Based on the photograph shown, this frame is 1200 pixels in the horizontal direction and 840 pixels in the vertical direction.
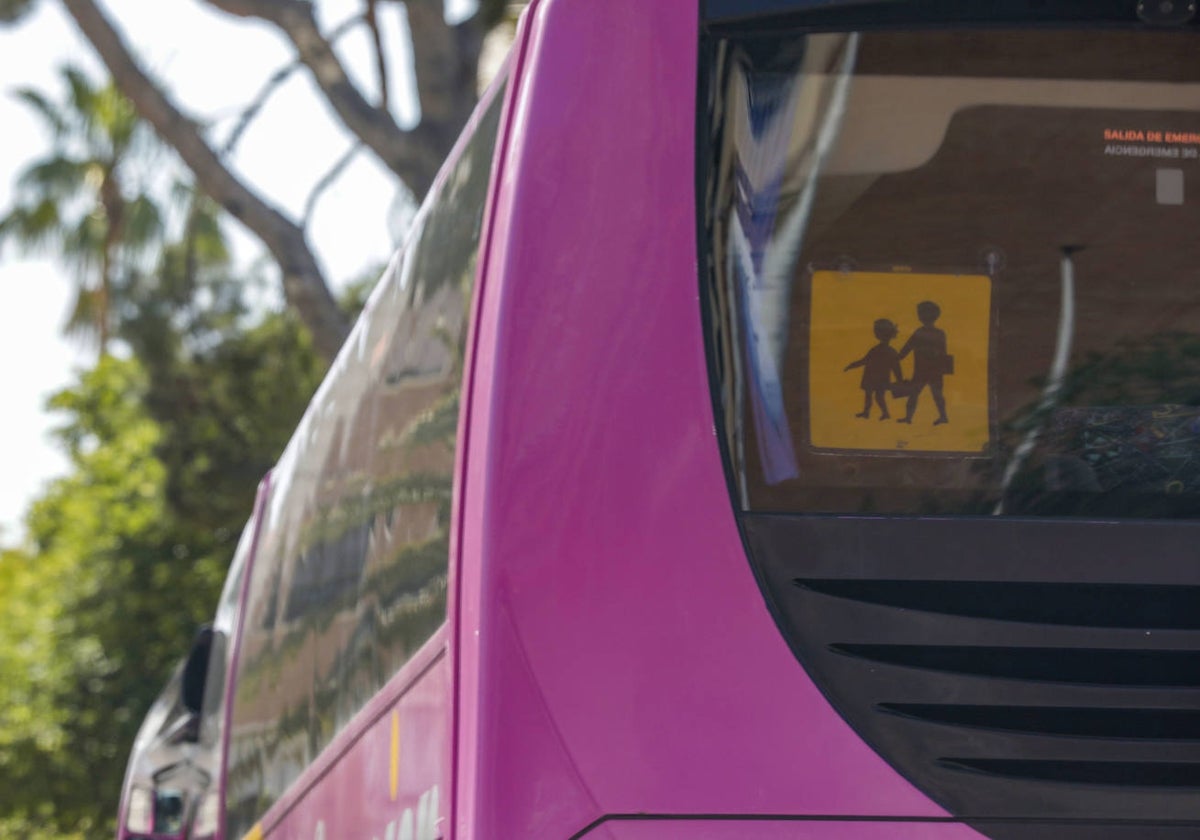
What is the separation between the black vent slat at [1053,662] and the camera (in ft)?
8.41

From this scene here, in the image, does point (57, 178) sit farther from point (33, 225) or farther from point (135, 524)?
point (135, 524)

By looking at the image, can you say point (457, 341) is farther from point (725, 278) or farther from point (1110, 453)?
point (1110, 453)

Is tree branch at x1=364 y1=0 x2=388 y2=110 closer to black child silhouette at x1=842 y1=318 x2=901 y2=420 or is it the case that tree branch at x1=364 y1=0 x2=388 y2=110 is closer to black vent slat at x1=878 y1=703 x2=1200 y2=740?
black child silhouette at x1=842 y1=318 x2=901 y2=420

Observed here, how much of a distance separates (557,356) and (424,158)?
9169 millimetres

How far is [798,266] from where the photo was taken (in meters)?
2.75

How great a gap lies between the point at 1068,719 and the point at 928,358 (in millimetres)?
538

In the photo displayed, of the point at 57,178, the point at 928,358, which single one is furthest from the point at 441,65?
the point at 57,178

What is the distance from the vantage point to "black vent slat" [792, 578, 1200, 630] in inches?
102

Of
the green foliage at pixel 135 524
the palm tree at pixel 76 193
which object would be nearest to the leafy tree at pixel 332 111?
the green foliage at pixel 135 524

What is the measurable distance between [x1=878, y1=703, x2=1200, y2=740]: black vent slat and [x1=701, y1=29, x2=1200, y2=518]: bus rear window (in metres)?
0.28

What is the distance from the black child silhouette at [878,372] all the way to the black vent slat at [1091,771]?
0.50 metres

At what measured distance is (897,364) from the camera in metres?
2.70

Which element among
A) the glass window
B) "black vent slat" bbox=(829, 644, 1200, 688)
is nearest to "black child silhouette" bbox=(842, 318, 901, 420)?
"black vent slat" bbox=(829, 644, 1200, 688)

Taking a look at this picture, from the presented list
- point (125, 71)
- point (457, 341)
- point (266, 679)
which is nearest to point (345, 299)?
point (125, 71)
